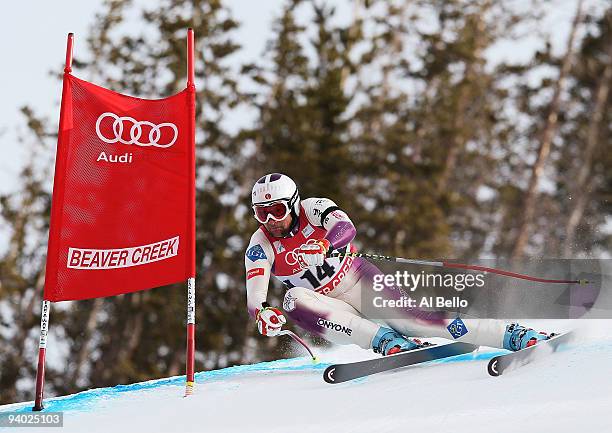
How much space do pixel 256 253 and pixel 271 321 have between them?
2.11 ft

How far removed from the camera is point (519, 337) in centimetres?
624

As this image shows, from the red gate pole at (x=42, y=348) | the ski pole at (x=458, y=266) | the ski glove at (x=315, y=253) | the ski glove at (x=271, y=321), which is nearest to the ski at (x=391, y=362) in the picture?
the ski glove at (x=271, y=321)

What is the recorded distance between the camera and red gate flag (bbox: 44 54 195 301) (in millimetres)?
5984

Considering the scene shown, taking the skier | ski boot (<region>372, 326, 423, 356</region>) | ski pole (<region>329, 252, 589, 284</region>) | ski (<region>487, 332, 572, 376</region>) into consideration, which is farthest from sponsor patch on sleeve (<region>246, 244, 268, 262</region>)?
ski (<region>487, 332, 572, 376</region>)

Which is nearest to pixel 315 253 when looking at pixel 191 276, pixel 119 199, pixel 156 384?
pixel 191 276

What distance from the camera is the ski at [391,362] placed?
605 centimetres

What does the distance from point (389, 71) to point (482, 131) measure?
5508mm

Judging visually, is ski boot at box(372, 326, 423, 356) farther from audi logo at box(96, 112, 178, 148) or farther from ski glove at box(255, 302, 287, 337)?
audi logo at box(96, 112, 178, 148)

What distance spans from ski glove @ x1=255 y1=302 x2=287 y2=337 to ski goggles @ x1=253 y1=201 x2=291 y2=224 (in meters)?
0.66

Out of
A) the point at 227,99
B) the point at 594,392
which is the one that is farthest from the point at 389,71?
the point at 594,392

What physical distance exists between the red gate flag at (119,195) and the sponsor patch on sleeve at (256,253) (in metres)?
0.61

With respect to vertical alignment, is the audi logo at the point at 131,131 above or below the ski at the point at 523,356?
above

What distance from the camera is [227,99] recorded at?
75.9ft

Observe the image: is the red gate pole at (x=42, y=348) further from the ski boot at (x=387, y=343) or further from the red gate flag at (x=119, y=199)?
the ski boot at (x=387, y=343)
